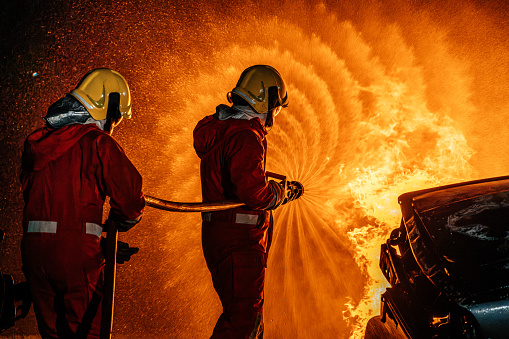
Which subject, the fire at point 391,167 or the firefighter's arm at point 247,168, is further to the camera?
the fire at point 391,167

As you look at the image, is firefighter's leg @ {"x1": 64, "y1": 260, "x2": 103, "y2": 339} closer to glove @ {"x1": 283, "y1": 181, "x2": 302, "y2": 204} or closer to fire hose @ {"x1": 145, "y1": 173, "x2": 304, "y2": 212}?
fire hose @ {"x1": 145, "y1": 173, "x2": 304, "y2": 212}

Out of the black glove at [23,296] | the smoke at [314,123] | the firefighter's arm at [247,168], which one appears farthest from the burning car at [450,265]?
the black glove at [23,296]

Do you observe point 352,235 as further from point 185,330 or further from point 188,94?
point 188,94

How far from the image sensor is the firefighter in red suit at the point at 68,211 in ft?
7.97

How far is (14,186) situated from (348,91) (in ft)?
15.8

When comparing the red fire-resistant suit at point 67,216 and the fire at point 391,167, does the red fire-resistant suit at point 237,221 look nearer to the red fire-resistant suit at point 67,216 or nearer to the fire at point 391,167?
the red fire-resistant suit at point 67,216

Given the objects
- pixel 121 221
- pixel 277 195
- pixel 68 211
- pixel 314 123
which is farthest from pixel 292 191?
pixel 314 123

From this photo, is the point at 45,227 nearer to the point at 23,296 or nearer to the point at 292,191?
the point at 23,296

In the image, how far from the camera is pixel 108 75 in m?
2.98

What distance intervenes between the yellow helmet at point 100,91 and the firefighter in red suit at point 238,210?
26.6 inches

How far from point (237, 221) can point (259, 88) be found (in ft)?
4.07

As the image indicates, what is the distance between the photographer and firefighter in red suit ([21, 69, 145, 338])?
7.97ft

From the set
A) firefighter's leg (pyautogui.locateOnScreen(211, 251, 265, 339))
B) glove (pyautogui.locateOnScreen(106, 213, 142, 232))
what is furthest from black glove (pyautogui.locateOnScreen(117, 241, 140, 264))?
firefighter's leg (pyautogui.locateOnScreen(211, 251, 265, 339))

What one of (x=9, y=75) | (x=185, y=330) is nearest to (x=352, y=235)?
(x=185, y=330)
